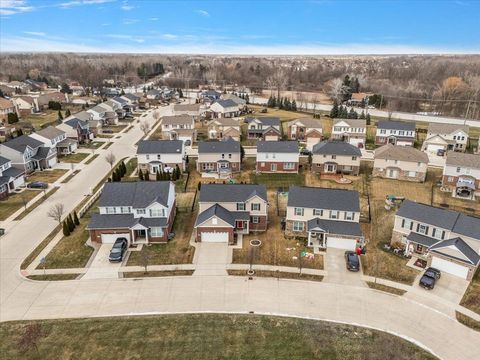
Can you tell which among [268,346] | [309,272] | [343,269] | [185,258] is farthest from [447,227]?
[185,258]

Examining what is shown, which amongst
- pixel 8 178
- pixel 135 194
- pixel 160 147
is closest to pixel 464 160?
pixel 135 194

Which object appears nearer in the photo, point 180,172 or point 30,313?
point 30,313

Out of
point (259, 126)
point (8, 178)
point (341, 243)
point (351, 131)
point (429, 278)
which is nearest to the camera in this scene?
point (429, 278)

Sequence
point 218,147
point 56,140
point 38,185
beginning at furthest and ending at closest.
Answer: point 56,140
point 218,147
point 38,185

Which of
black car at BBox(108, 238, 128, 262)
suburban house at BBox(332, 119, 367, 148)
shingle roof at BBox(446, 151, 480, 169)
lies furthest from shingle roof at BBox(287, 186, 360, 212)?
suburban house at BBox(332, 119, 367, 148)

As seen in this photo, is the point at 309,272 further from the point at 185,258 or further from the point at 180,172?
the point at 180,172

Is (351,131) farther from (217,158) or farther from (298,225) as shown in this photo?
(298,225)
